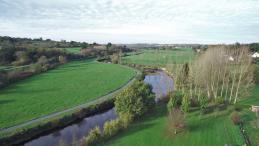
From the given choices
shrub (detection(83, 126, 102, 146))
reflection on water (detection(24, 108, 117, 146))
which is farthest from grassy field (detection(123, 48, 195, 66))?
shrub (detection(83, 126, 102, 146))

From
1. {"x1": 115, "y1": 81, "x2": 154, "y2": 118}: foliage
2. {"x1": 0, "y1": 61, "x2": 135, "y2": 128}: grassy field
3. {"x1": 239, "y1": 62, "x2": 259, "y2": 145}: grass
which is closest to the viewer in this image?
{"x1": 239, "y1": 62, "x2": 259, "y2": 145}: grass

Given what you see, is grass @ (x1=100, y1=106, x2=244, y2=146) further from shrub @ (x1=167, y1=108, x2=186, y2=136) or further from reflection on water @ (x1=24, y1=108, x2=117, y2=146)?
reflection on water @ (x1=24, y1=108, x2=117, y2=146)

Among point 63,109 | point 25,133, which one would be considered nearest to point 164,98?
point 63,109

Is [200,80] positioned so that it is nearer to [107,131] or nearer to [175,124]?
[175,124]

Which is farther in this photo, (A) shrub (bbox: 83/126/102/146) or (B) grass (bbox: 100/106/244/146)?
(A) shrub (bbox: 83/126/102/146)

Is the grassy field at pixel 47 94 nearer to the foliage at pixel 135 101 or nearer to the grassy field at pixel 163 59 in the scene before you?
the foliage at pixel 135 101

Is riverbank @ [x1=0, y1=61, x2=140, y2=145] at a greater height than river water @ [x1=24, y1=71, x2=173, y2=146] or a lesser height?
greater

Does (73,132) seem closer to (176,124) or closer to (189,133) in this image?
(176,124)
